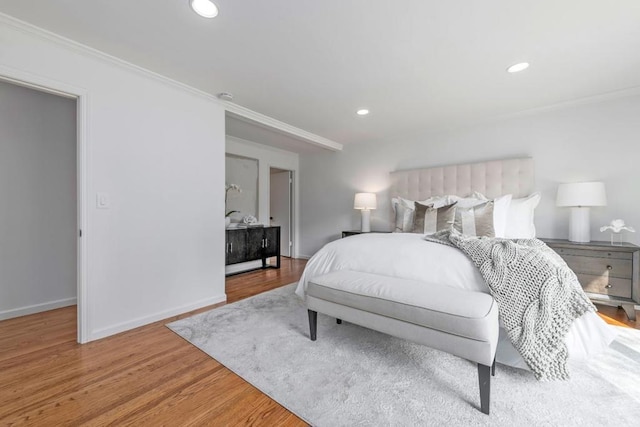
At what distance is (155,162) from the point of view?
8.29 feet

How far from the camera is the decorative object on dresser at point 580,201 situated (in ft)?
9.05

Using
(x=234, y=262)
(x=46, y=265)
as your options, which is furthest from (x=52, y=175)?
(x=234, y=262)

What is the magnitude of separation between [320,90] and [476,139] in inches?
93.9

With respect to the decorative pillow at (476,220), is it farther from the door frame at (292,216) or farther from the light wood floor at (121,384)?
the door frame at (292,216)

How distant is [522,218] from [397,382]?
2.50 m

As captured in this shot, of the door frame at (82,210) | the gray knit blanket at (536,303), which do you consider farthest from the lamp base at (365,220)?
the door frame at (82,210)

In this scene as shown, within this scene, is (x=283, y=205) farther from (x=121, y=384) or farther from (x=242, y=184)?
(x=121, y=384)

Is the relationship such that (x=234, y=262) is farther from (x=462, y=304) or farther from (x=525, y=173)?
(x=525, y=173)

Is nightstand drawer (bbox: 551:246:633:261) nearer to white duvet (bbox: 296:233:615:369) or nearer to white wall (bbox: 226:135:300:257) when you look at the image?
white duvet (bbox: 296:233:615:369)

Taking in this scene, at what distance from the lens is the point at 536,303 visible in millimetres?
1511

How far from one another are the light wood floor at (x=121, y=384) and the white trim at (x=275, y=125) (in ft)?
7.95

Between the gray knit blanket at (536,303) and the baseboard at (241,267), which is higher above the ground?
the gray knit blanket at (536,303)

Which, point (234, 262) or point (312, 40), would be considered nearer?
point (312, 40)

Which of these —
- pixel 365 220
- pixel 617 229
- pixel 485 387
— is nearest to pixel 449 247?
pixel 485 387
